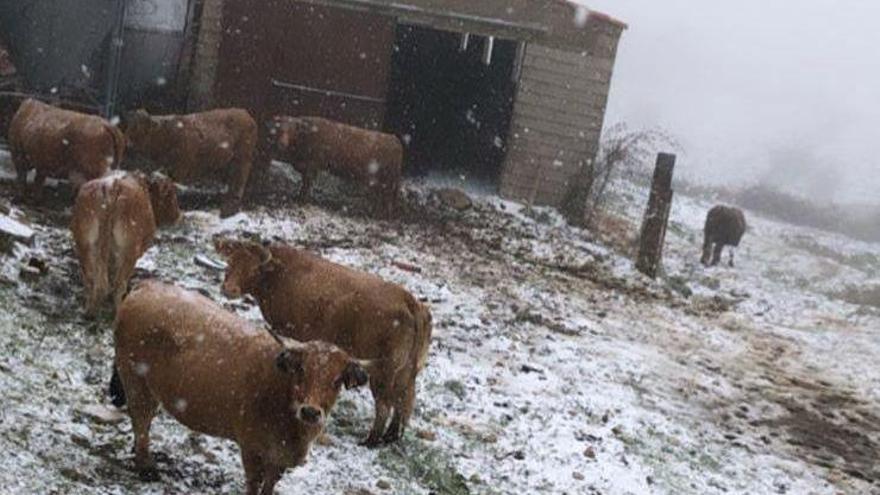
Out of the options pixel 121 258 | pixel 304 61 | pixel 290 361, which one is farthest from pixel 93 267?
pixel 304 61

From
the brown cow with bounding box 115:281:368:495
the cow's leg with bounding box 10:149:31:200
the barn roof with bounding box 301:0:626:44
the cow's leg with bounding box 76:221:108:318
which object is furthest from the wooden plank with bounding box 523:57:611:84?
the brown cow with bounding box 115:281:368:495

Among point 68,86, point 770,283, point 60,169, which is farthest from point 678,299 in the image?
point 68,86

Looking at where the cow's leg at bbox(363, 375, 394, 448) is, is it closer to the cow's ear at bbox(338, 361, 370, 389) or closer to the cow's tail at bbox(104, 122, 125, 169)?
the cow's ear at bbox(338, 361, 370, 389)

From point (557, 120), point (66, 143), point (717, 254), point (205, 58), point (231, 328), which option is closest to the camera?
point (231, 328)

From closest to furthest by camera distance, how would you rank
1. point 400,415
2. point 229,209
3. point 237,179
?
point 400,415
point 229,209
point 237,179

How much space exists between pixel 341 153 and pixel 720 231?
851 cm

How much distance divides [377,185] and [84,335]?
29.5 feet

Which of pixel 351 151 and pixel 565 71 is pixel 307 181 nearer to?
pixel 351 151

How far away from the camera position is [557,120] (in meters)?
19.5

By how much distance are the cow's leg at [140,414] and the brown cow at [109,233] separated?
2807 mm

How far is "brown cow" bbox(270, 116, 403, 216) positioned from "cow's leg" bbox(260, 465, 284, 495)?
1110cm

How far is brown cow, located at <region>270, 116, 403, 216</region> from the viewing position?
1655 cm

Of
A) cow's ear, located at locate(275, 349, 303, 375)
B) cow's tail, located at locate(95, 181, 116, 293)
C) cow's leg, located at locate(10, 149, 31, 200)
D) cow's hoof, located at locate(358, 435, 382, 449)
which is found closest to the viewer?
cow's ear, located at locate(275, 349, 303, 375)

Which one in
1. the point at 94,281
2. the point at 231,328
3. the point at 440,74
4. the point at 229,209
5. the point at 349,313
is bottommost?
the point at 229,209
